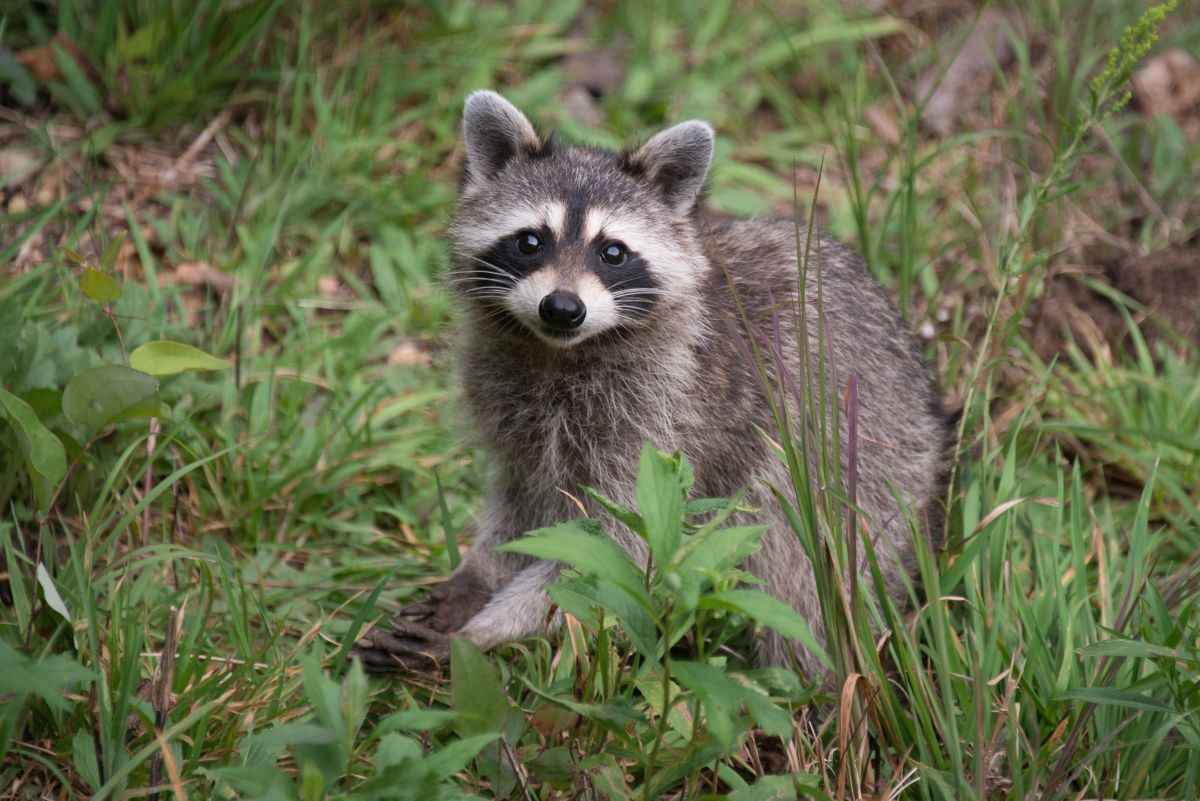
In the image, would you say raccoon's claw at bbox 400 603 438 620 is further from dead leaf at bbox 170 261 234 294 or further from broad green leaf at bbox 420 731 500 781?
dead leaf at bbox 170 261 234 294

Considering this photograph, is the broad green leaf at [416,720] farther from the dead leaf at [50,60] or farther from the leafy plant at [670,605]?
the dead leaf at [50,60]

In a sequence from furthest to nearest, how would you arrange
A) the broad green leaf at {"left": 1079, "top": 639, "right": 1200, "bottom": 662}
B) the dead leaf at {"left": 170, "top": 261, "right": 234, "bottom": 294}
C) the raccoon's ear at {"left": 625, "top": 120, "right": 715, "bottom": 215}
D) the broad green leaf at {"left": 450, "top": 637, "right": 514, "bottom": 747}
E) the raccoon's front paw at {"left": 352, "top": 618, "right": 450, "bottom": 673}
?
the dead leaf at {"left": 170, "top": 261, "right": 234, "bottom": 294}, the raccoon's ear at {"left": 625, "top": 120, "right": 715, "bottom": 215}, the raccoon's front paw at {"left": 352, "top": 618, "right": 450, "bottom": 673}, the broad green leaf at {"left": 1079, "top": 639, "right": 1200, "bottom": 662}, the broad green leaf at {"left": 450, "top": 637, "right": 514, "bottom": 747}

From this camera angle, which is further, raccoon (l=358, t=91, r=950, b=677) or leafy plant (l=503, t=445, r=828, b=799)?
raccoon (l=358, t=91, r=950, b=677)

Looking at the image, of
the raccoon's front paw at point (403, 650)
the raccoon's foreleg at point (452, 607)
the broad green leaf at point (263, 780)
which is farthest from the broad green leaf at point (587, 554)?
the raccoon's front paw at point (403, 650)

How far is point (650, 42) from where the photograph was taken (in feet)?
20.5

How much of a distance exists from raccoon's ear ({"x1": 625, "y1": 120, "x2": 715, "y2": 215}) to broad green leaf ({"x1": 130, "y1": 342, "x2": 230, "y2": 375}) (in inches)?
56.0

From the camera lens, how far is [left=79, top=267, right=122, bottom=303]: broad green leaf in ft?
10.2

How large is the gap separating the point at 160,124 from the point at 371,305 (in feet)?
4.23

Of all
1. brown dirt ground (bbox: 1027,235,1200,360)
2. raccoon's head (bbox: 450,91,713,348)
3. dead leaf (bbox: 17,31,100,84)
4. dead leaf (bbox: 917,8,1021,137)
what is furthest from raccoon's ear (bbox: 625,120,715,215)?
dead leaf (bbox: 917,8,1021,137)

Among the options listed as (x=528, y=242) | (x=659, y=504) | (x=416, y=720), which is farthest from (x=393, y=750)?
(x=528, y=242)

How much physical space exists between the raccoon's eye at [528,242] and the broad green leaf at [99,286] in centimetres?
115

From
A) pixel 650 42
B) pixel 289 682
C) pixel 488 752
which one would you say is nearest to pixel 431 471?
pixel 289 682

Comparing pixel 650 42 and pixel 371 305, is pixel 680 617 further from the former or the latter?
pixel 650 42

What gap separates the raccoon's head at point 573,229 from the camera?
10.9ft
